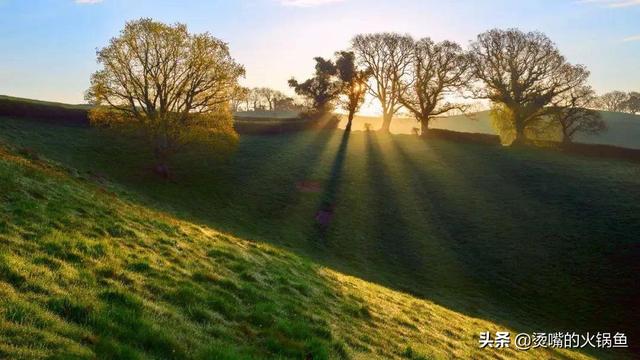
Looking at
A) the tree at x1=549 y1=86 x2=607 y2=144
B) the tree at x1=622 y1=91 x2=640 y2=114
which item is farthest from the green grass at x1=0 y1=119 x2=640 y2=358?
the tree at x1=622 y1=91 x2=640 y2=114

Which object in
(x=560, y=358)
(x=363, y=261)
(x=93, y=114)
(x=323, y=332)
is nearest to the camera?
(x=323, y=332)

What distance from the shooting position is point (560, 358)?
Result: 25.2 m

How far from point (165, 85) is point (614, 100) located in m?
178

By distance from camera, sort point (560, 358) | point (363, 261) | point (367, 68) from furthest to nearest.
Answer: point (367, 68) → point (363, 261) → point (560, 358)

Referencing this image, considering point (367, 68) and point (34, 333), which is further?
point (367, 68)

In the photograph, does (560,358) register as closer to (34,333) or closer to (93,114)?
(34,333)

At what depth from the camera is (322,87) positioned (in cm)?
8894

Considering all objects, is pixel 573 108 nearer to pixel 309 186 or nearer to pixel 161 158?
pixel 309 186

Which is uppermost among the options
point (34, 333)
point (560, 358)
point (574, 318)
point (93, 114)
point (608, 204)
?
point (93, 114)

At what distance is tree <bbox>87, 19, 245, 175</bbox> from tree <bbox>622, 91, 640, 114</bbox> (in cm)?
16269

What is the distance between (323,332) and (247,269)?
606cm

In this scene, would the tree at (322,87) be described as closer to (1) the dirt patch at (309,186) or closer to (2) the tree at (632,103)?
(1) the dirt patch at (309,186)

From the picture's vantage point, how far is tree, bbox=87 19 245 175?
4894 centimetres

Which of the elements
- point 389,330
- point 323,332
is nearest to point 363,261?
point 389,330
